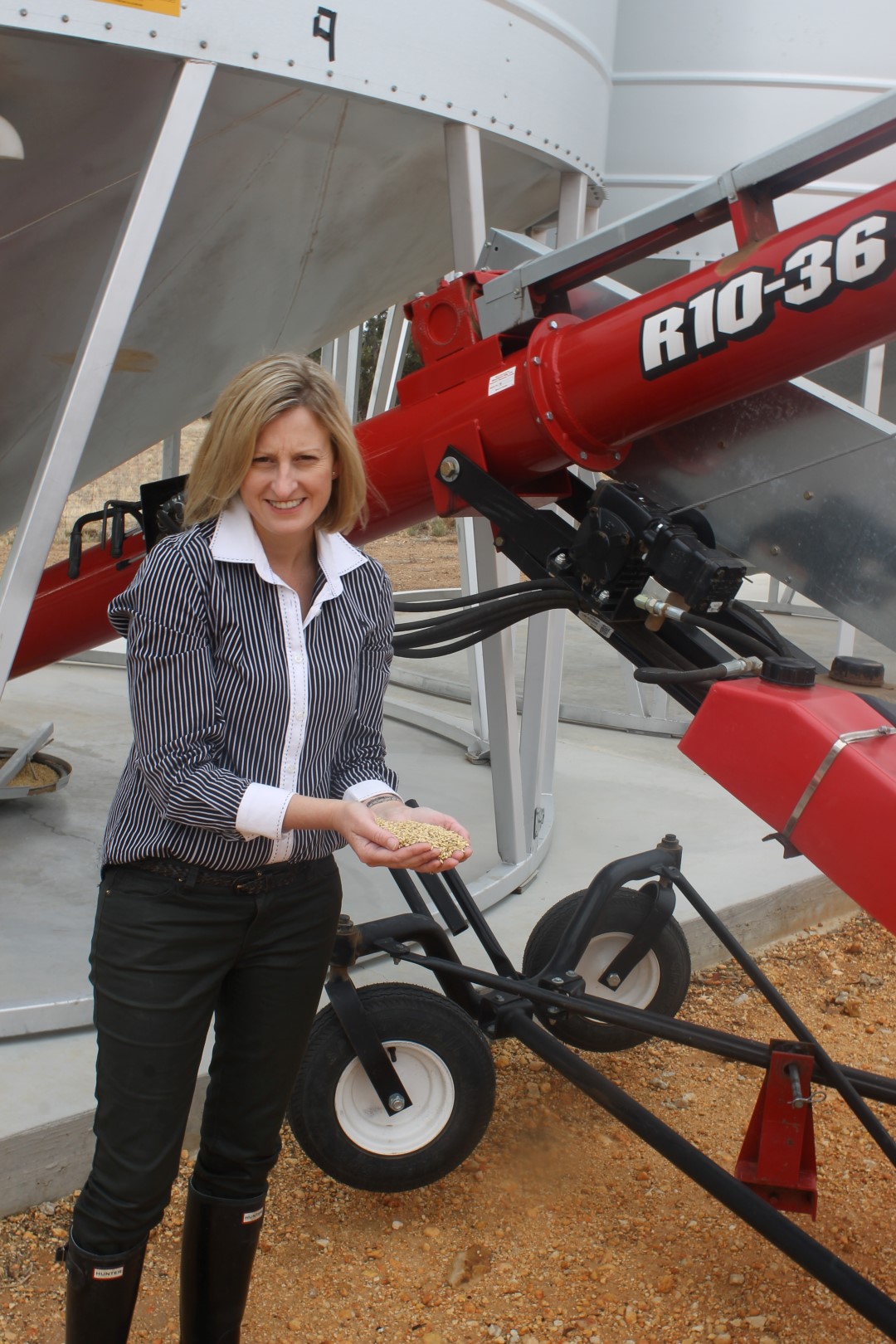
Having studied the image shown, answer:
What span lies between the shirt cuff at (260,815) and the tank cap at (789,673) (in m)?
0.79

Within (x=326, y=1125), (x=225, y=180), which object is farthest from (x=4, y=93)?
(x=326, y=1125)

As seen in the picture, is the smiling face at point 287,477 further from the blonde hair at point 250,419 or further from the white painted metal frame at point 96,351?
the white painted metal frame at point 96,351

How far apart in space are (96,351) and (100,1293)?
5.68ft

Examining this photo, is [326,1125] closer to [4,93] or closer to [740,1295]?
[740,1295]

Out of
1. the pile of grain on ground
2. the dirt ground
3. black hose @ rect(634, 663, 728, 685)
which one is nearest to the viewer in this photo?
black hose @ rect(634, 663, 728, 685)

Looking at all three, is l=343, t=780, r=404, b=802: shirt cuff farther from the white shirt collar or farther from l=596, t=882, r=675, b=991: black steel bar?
l=596, t=882, r=675, b=991: black steel bar

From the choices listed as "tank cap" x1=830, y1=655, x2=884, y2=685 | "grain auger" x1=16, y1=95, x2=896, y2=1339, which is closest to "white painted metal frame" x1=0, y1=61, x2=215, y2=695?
"grain auger" x1=16, y1=95, x2=896, y2=1339

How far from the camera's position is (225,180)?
290cm

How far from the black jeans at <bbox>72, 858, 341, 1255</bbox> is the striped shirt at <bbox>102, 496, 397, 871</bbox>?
0.21ft

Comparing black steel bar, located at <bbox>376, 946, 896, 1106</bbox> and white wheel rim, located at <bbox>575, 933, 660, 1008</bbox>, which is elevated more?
black steel bar, located at <bbox>376, 946, 896, 1106</bbox>

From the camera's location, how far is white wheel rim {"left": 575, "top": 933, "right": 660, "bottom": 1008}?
2754 mm


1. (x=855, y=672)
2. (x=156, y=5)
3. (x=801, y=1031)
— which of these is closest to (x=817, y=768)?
(x=801, y=1031)

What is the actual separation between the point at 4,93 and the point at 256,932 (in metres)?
1.93

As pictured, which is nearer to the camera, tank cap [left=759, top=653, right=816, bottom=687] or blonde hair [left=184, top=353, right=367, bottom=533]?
blonde hair [left=184, top=353, right=367, bottom=533]
